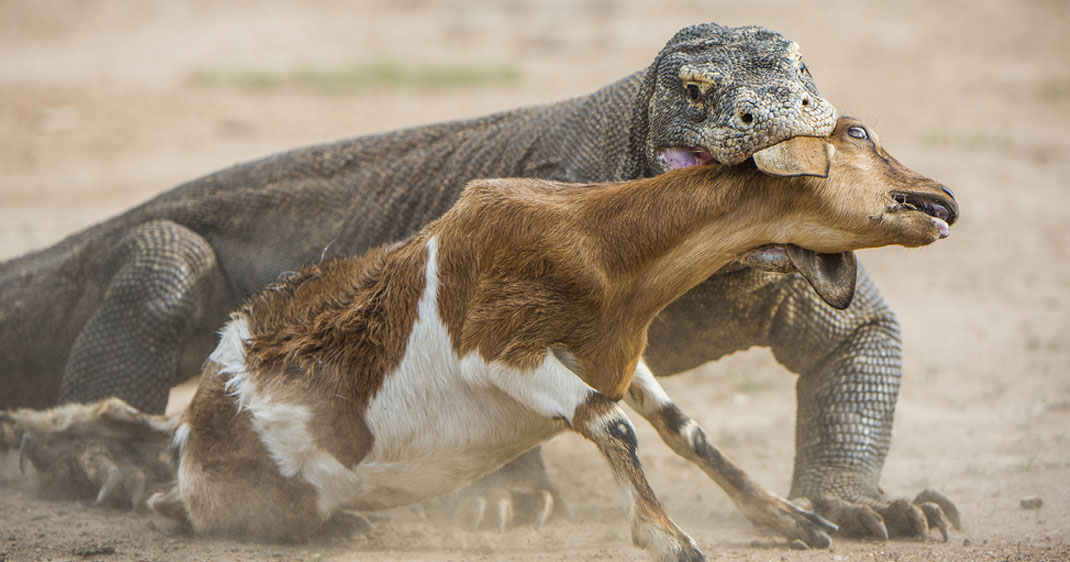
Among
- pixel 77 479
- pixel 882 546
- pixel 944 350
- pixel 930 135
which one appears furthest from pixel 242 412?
pixel 930 135

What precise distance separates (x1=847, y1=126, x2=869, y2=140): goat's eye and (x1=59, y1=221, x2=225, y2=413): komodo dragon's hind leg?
3679 millimetres

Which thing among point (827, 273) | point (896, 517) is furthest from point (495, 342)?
point (896, 517)

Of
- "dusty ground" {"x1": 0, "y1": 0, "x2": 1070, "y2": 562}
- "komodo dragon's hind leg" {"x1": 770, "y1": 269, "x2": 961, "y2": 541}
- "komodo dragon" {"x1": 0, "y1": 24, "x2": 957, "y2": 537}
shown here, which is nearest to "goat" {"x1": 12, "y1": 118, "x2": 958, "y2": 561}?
"dusty ground" {"x1": 0, "y1": 0, "x2": 1070, "y2": 562}

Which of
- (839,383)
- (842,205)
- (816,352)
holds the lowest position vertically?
(842,205)

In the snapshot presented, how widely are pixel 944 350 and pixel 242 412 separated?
507 cm

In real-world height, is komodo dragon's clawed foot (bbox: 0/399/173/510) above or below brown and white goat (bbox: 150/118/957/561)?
below

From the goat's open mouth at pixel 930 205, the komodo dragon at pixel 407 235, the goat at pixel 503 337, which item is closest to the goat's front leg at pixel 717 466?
the goat at pixel 503 337

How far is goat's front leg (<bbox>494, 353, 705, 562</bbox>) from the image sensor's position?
3.48 metres

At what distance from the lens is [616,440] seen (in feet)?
11.6

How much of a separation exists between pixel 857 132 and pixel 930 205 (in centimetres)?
34

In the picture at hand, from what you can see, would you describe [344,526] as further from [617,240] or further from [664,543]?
[617,240]

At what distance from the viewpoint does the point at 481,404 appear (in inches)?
153

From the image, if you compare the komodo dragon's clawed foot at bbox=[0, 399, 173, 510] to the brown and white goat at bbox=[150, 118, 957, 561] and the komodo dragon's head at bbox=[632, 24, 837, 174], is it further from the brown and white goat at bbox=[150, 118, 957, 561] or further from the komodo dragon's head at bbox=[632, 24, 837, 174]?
the komodo dragon's head at bbox=[632, 24, 837, 174]

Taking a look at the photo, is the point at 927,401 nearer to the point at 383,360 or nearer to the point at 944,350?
the point at 944,350
